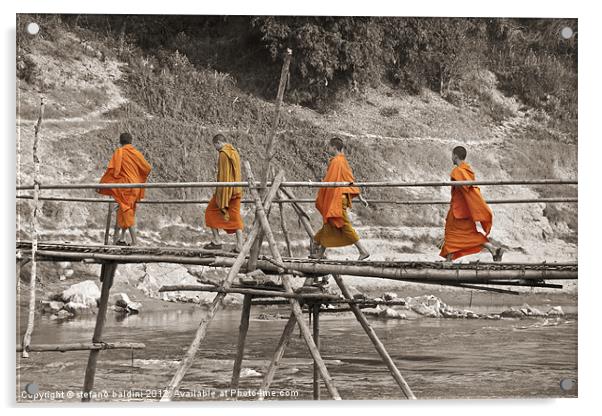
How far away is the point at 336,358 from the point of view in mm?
13219

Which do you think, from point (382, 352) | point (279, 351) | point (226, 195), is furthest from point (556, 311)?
point (226, 195)

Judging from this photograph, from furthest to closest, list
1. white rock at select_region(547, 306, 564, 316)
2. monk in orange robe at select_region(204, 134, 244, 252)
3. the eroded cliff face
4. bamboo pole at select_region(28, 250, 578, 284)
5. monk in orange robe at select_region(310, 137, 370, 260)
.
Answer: the eroded cliff face < white rock at select_region(547, 306, 564, 316) < monk in orange robe at select_region(204, 134, 244, 252) < monk in orange robe at select_region(310, 137, 370, 260) < bamboo pole at select_region(28, 250, 578, 284)

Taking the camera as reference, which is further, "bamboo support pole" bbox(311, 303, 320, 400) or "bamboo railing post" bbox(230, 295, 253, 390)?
"bamboo support pole" bbox(311, 303, 320, 400)

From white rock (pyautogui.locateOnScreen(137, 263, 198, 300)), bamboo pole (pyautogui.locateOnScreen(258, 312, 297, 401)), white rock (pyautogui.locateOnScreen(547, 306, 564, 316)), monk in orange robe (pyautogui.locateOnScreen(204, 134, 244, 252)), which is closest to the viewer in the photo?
bamboo pole (pyautogui.locateOnScreen(258, 312, 297, 401))

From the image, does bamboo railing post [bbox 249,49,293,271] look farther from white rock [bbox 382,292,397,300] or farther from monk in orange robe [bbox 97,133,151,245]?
white rock [bbox 382,292,397,300]

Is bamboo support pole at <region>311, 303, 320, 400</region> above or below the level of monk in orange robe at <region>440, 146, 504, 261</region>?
below

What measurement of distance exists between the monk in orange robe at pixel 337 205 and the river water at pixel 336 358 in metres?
1.35

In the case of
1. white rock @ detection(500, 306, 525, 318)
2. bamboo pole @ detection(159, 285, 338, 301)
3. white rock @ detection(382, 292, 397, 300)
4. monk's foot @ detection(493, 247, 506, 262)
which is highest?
monk's foot @ detection(493, 247, 506, 262)

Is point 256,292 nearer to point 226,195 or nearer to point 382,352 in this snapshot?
point 382,352

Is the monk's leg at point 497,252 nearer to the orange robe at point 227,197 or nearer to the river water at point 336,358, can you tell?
the river water at point 336,358

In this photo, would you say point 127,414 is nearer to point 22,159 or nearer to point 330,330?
point 22,159

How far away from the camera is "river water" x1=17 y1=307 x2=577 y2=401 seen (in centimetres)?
1120

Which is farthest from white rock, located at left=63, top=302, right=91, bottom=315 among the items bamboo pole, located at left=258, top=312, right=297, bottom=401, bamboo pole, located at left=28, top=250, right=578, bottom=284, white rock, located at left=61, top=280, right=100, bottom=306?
bamboo pole, located at left=258, top=312, right=297, bottom=401

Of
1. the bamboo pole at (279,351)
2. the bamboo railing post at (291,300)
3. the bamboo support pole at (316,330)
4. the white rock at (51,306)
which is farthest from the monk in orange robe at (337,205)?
the white rock at (51,306)
